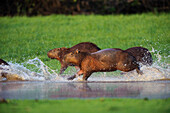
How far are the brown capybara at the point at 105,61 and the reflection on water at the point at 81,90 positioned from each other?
0.69m

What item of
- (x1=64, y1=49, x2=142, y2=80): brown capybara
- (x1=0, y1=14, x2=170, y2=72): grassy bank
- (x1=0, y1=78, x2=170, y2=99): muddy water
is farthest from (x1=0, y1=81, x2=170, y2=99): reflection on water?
(x1=0, y1=14, x2=170, y2=72): grassy bank

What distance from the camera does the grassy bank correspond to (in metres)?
13.1

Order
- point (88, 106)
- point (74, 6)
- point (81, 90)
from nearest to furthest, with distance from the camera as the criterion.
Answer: point (88, 106)
point (81, 90)
point (74, 6)

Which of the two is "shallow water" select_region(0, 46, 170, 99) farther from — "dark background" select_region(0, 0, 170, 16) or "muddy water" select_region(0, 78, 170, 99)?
"dark background" select_region(0, 0, 170, 16)

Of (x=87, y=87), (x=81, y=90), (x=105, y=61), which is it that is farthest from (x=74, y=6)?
(x=81, y=90)

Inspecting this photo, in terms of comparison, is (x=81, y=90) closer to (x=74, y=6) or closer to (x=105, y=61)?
(x=105, y=61)

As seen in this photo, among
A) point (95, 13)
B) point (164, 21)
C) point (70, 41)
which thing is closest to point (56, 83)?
point (70, 41)

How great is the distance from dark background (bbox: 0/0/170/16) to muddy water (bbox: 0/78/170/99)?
42.3 feet

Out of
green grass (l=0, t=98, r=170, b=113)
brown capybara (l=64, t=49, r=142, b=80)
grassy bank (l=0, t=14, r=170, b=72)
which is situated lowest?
grassy bank (l=0, t=14, r=170, b=72)

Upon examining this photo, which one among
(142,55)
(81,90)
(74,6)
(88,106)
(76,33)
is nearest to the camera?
(88,106)

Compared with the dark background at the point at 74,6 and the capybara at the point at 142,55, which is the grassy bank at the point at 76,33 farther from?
the capybara at the point at 142,55

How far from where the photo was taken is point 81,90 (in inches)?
247

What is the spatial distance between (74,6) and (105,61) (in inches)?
498

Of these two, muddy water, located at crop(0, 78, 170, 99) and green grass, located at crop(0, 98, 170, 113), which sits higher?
green grass, located at crop(0, 98, 170, 113)
